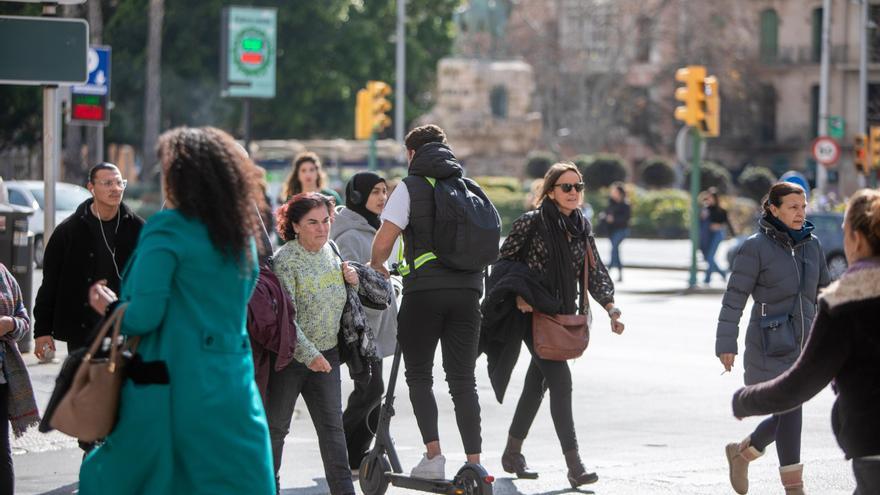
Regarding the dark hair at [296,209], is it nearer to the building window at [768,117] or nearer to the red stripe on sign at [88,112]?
the red stripe on sign at [88,112]

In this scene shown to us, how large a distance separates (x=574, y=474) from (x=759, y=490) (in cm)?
97

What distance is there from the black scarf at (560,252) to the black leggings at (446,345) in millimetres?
938

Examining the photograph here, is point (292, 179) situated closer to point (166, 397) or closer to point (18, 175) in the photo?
point (166, 397)

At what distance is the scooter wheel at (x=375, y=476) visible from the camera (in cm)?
782

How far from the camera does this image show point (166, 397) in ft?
15.8

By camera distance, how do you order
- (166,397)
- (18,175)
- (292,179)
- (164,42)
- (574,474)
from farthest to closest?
1. (18,175)
2. (164,42)
3. (292,179)
4. (574,474)
5. (166,397)

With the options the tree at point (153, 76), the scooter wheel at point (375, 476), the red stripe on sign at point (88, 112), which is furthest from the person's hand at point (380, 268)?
the tree at point (153, 76)

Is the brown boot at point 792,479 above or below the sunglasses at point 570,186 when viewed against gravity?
below

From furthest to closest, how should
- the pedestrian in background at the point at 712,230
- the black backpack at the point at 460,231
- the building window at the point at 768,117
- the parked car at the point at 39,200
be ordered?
the building window at the point at 768,117 → the parked car at the point at 39,200 → the pedestrian in background at the point at 712,230 → the black backpack at the point at 460,231

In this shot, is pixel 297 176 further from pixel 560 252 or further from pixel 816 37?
pixel 816 37

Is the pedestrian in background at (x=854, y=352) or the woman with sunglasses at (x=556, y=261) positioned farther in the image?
the woman with sunglasses at (x=556, y=261)

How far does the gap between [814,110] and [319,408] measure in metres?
72.9

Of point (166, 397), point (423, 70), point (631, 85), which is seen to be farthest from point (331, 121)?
point (166, 397)

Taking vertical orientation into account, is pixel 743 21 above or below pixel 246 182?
above
